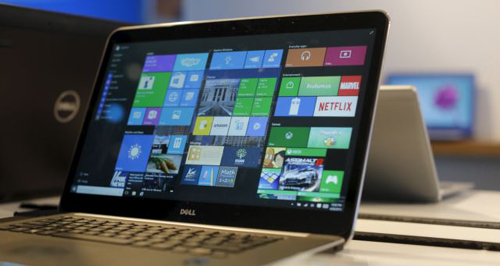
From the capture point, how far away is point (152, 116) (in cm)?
91

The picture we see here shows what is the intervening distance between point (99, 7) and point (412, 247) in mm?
2903

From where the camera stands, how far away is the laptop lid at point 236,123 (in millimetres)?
751

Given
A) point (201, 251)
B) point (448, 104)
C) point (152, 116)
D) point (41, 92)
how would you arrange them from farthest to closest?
point (448, 104), point (41, 92), point (152, 116), point (201, 251)

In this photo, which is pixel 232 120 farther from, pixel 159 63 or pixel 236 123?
pixel 159 63

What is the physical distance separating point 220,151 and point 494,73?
7.39ft

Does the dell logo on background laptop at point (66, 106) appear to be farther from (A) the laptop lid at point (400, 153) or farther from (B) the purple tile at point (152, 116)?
(A) the laptop lid at point (400, 153)

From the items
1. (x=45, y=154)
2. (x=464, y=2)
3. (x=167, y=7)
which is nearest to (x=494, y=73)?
(x=464, y=2)

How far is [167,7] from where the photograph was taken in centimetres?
369

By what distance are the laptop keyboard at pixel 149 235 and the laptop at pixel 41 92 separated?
1.09ft

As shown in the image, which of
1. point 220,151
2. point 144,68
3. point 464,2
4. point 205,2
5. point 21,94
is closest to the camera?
point 220,151

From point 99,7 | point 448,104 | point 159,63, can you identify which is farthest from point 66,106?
point 99,7

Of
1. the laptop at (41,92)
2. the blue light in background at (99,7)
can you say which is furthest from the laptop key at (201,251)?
the blue light in background at (99,7)

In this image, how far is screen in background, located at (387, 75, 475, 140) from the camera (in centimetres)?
278

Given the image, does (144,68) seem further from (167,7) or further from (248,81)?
(167,7)
